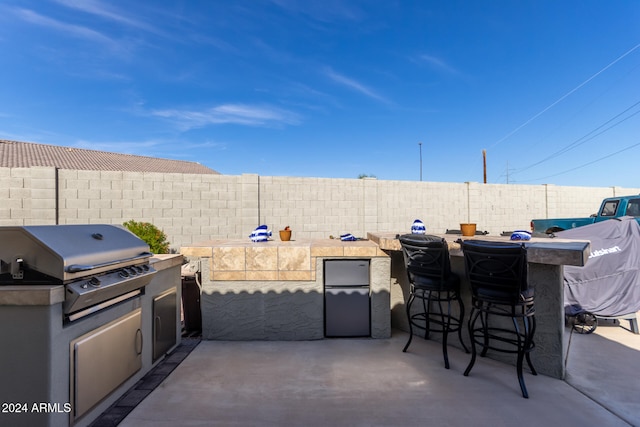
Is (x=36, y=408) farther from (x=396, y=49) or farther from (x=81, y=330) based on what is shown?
(x=396, y=49)

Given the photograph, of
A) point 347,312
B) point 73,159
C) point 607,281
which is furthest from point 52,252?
point 73,159

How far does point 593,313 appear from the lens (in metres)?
3.60

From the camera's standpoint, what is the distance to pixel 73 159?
1447cm

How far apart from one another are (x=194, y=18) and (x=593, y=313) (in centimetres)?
979

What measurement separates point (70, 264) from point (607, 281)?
Answer: 18.9 feet

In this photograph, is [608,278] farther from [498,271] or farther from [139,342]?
[139,342]

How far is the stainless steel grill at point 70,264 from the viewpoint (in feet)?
5.37

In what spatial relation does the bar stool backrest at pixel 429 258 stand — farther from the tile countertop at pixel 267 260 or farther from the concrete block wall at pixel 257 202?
the concrete block wall at pixel 257 202

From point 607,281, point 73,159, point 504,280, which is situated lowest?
point 607,281

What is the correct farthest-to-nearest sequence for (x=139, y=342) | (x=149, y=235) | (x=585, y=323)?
(x=149, y=235) < (x=585, y=323) < (x=139, y=342)

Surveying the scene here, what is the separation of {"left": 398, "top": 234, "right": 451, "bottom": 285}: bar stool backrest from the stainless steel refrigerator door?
800 mm

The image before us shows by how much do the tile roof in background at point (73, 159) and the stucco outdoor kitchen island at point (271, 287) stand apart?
12281 mm

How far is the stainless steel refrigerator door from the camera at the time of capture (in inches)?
132

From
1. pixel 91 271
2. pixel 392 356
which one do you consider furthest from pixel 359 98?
pixel 91 271
